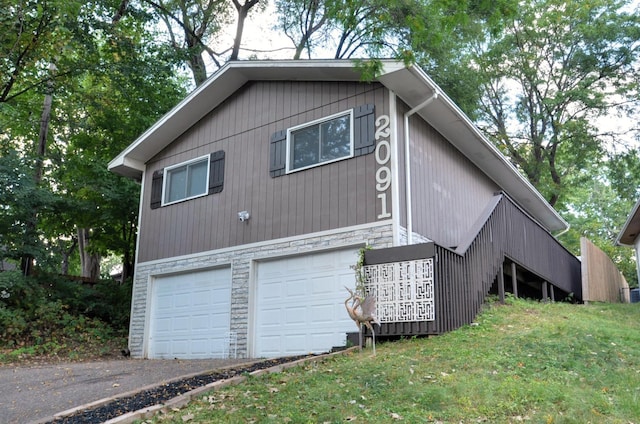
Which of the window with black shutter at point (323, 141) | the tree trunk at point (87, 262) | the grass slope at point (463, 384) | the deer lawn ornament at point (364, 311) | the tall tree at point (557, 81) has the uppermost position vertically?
the tall tree at point (557, 81)

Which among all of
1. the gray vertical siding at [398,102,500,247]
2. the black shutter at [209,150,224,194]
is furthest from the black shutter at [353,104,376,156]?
the black shutter at [209,150,224,194]

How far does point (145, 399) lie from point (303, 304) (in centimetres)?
400

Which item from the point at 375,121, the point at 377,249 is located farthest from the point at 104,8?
the point at 377,249

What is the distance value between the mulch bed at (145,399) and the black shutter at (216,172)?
4982 millimetres

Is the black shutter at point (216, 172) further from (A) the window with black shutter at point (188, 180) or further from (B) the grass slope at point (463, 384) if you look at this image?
(B) the grass slope at point (463, 384)

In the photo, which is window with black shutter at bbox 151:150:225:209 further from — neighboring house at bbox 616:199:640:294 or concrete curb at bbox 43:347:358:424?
neighboring house at bbox 616:199:640:294

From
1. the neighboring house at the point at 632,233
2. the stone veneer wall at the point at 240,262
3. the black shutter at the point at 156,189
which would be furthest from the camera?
the neighboring house at the point at 632,233

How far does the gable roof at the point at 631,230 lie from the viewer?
48.3 feet

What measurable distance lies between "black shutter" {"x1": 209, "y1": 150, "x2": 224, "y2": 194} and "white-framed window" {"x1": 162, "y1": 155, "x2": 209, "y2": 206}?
0.54 feet

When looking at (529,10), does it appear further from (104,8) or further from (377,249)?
(377,249)

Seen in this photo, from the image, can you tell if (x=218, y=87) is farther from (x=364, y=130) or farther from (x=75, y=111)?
(x=75, y=111)

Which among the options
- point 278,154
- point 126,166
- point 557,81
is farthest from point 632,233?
point 126,166

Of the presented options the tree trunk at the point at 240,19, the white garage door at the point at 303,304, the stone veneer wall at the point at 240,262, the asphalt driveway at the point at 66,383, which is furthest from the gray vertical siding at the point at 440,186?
the tree trunk at the point at 240,19

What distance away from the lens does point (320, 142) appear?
1012 cm
